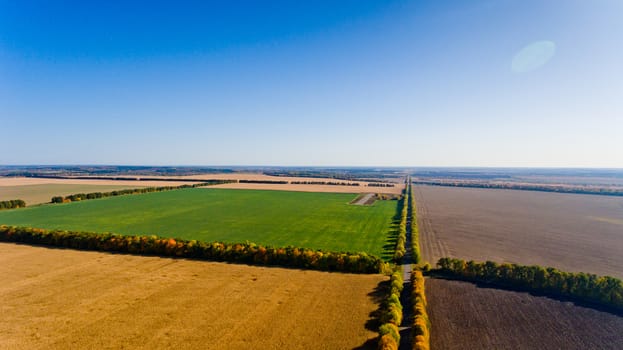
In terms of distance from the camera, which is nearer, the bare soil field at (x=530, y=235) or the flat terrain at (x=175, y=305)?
the flat terrain at (x=175, y=305)

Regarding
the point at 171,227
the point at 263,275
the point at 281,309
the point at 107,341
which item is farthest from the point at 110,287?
the point at 171,227

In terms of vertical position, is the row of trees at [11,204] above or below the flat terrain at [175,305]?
above

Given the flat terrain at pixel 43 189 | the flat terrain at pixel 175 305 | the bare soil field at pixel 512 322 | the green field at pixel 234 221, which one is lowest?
the bare soil field at pixel 512 322

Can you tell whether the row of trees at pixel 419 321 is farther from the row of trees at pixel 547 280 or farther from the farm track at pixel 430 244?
the farm track at pixel 430 244

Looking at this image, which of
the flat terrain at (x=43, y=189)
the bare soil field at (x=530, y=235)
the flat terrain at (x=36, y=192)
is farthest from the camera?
the flat terrain at (x=43, y=189)

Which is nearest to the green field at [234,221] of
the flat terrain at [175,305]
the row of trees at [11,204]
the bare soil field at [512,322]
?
the row of trees at [11,204]

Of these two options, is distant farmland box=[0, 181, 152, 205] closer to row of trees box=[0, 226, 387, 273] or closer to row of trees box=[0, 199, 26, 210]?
row of trees box=[0, 199, 26, 210]

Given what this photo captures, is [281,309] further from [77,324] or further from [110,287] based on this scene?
[110,287]
